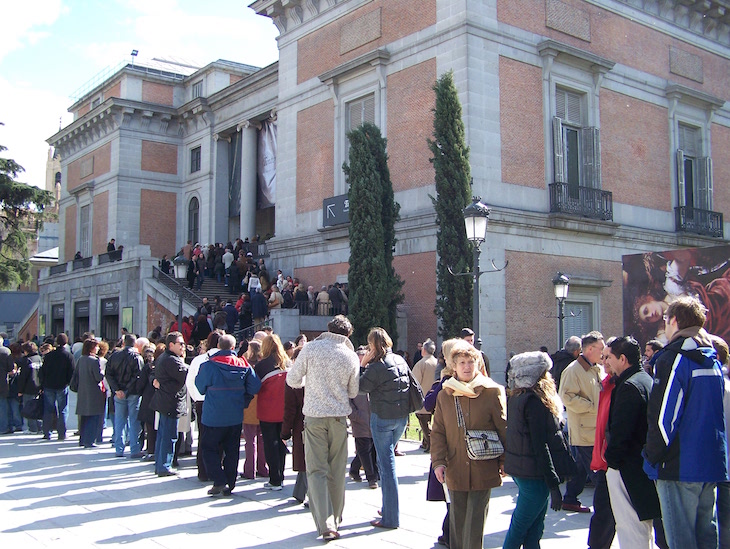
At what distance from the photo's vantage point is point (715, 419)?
4.75 meters

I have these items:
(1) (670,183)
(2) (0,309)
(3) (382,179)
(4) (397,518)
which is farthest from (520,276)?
(2) (0,309)

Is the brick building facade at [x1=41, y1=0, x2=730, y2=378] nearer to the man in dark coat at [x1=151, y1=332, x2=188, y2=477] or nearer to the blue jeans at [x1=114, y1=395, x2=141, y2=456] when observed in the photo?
the blue jeans at [x1=114, y1=395, x2=141, y2=456]

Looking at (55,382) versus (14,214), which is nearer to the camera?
(55,382)

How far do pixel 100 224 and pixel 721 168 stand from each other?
27941 millimetres

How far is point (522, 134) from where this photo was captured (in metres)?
21.2

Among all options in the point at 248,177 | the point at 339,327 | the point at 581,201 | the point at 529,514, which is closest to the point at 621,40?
the point at 581,201

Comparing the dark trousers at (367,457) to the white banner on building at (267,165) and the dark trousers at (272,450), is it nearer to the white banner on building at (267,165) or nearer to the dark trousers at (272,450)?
the dark trousers at (272,450)

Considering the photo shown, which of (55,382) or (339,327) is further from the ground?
(339,327)

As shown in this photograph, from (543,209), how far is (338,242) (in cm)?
621

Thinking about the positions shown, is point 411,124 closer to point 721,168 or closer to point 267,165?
point 267,165

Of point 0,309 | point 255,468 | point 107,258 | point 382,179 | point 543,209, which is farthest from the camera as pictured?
point 0,309

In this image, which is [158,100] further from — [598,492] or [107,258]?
[598,492]

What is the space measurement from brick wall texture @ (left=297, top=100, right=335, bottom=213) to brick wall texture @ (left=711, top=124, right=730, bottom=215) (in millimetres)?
13133

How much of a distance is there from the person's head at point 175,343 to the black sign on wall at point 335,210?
12976 millimetres
